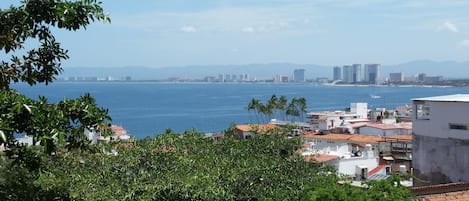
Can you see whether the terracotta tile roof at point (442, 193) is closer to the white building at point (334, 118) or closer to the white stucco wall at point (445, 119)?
the white stucco wall at point (445, 119)

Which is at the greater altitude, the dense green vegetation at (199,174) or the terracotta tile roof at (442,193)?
the dense green vegetation at (199,174)

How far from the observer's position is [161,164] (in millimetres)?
12586

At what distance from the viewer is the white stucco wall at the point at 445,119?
18359 millimetres

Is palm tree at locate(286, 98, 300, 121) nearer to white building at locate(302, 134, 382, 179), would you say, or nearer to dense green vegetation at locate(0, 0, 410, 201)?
white building at locate(302, 134, 382, 179)

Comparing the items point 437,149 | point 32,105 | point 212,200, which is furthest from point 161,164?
point 437,149

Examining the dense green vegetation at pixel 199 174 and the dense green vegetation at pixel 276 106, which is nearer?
the dense green vegetation at pixel 199 174

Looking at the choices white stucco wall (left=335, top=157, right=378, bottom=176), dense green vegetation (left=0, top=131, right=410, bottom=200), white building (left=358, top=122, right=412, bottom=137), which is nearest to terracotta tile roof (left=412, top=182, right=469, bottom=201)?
dense green vegetation (left=0, top=131, right=410, bottom=200)

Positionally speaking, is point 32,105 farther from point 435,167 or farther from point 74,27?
point 435,167

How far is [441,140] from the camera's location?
18.9 m

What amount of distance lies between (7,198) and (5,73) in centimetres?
116

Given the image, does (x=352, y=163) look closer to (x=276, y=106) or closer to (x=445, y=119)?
(x=445, y=119)

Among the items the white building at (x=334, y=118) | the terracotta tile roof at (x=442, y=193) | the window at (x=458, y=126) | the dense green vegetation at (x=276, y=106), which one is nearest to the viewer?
the terracotta tile roof at (x=442, y=193)

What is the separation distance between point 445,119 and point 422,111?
101 centimetres

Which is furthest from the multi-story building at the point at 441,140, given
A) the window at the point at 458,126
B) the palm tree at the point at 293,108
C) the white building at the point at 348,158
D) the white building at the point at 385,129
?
the palm tree at the point at 293,108
